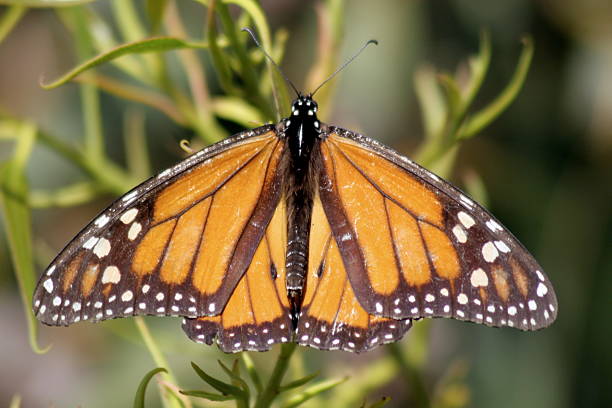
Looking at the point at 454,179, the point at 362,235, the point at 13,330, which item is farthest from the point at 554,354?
the point at 13,330

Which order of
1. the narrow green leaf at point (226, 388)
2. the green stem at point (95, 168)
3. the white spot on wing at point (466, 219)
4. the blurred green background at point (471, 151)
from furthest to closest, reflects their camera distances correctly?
the blurred green background at point (471, 151) < the green stem at point (95, 168) < the white spot on wing at point (466, 219) < the narrow green leaf at point (226, 388)

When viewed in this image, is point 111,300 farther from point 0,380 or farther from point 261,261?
point 0,380

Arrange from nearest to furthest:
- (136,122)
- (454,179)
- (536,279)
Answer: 1. (536,279)
2. (136,122)
3. (454,179)

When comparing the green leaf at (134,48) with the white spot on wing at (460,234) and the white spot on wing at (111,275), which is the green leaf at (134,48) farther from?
the white spot on wing at (460,234)

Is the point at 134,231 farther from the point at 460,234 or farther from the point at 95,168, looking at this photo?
the point at 460,234

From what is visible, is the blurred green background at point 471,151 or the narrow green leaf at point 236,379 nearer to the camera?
the narrow green leaf at point 236,379

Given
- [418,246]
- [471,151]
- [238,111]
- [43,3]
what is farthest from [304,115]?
[471,151]

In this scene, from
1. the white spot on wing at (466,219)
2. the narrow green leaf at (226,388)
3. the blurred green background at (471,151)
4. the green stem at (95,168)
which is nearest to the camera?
the narrow green leaf at (226,388)

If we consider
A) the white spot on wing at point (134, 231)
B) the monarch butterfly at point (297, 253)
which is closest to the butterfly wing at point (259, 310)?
the monarch butterfly at point (297, 253)
